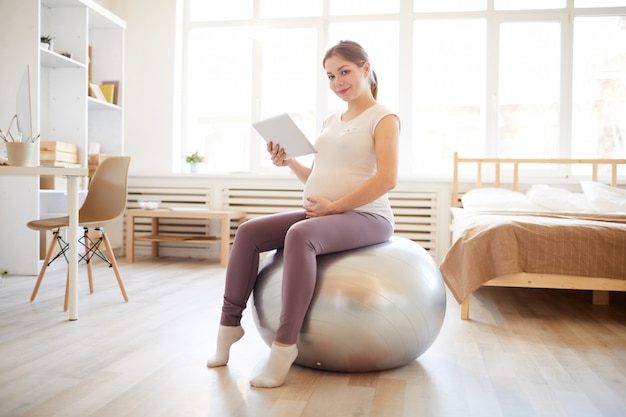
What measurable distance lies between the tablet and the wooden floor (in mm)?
672

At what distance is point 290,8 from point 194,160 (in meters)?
1.50

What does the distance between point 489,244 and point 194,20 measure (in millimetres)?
3505

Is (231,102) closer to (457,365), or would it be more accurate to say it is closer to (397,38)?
(397,38)

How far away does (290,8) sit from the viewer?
188 inches

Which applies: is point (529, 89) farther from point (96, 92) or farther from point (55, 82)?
point (55, 82)

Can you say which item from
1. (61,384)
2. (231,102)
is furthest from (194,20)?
(61,384)

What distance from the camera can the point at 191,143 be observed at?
494 cm

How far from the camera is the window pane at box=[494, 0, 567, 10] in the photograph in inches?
173

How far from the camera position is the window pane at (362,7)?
4625 mm

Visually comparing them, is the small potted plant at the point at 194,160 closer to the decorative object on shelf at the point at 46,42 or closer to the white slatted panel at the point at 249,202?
the white slatted panel at the point at 249,202

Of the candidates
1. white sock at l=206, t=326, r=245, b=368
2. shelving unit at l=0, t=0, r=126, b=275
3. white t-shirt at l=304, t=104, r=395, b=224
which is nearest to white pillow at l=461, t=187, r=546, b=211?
white t-shirt at l=304, t=104, r=395, b=224

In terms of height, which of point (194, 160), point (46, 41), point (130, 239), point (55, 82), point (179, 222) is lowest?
point (130, 239)

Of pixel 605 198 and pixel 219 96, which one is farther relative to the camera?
pixel 219 96

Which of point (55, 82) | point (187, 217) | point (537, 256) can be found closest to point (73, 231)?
point (187, 217)
